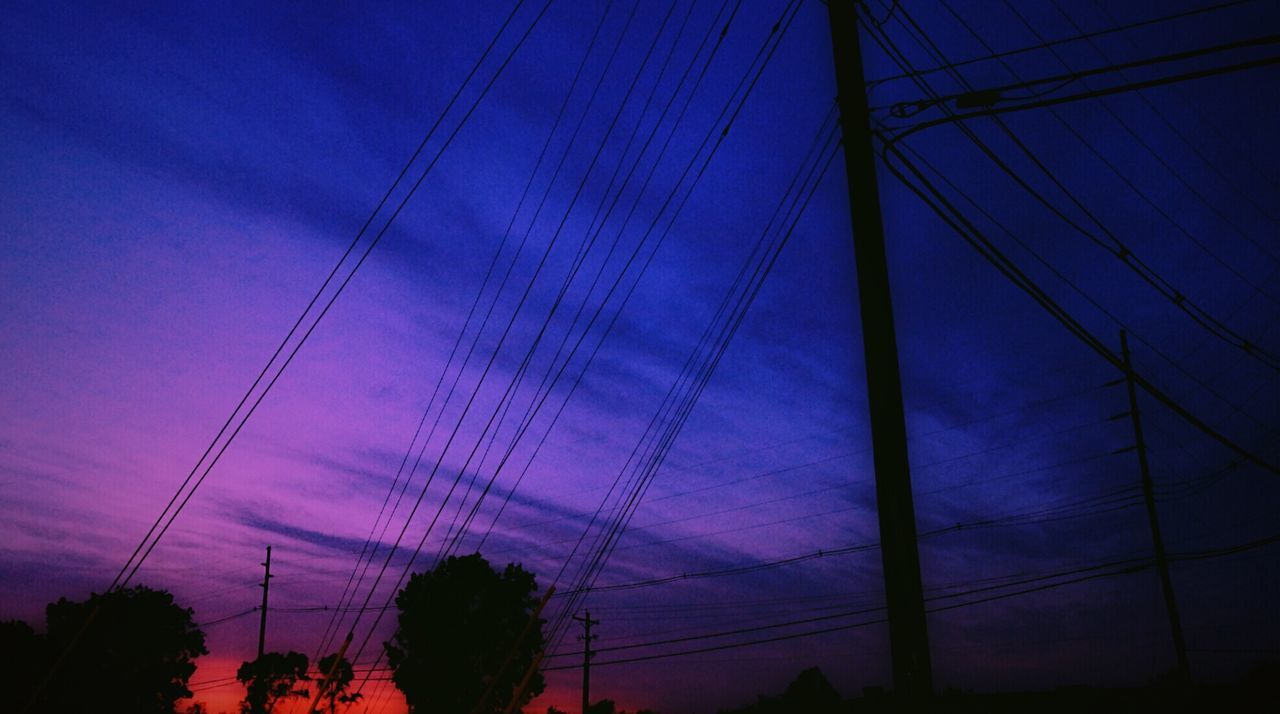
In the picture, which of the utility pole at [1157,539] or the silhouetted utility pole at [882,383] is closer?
the silhouetted utility pole at [882,383]

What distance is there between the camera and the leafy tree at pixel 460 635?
2157 inches

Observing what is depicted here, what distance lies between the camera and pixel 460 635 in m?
56.9

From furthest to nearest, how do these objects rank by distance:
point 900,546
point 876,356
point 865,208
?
point 865,208, point 876,356, point 900,546

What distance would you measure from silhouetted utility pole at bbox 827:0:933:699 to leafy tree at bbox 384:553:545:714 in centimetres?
4960

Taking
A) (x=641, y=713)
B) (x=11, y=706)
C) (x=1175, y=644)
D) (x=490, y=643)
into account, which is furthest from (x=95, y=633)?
(x=1175, y=644)

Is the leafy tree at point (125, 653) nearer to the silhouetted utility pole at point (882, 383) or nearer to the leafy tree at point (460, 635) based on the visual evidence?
the leafy tree at point (460, 635)

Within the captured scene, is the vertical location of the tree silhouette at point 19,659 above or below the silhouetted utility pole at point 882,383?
below

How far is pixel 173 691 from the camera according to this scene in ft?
205

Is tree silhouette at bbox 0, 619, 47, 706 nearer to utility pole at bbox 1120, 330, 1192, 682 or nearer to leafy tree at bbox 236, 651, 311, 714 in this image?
leafy tree at bbox 236, 651, 311, 714

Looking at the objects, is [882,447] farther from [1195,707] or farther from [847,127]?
[847,127]

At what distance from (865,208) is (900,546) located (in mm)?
4141

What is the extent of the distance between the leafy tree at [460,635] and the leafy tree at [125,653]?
20463 mm

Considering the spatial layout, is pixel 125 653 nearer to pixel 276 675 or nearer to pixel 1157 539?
pixel 276 675

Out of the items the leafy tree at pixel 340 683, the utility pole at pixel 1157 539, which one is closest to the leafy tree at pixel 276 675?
the leafy tree at pixel 340 683
